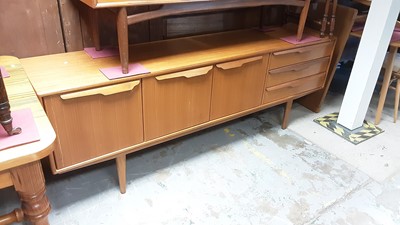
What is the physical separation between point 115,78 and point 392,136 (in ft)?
7.02

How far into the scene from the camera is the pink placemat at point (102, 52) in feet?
5.32

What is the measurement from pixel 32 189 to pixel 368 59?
7.06 feet

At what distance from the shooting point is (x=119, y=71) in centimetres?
146

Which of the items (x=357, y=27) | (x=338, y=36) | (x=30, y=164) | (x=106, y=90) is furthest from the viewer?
(x=357, y=27)

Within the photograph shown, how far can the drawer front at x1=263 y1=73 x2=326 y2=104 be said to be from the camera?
213 cm

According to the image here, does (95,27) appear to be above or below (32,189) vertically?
above

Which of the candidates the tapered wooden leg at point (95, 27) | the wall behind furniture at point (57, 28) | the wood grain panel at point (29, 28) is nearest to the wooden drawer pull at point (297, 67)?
the wall behind furniture at point (57, 28)

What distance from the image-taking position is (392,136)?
2.42 meters

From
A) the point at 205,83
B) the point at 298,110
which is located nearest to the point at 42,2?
the point at 205,83

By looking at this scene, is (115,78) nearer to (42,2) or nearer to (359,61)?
(42,2)

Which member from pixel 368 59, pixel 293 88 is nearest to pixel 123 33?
pixel 293 88

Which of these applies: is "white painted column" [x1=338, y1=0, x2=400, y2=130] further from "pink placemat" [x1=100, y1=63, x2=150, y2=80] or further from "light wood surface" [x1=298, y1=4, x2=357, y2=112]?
"pink placemat" [x1=100, y1=63, x2=150, y2=80]

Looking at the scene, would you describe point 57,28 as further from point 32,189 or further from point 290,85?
point 290,85

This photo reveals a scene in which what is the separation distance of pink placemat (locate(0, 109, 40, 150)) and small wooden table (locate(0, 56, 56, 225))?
0.04 ft
